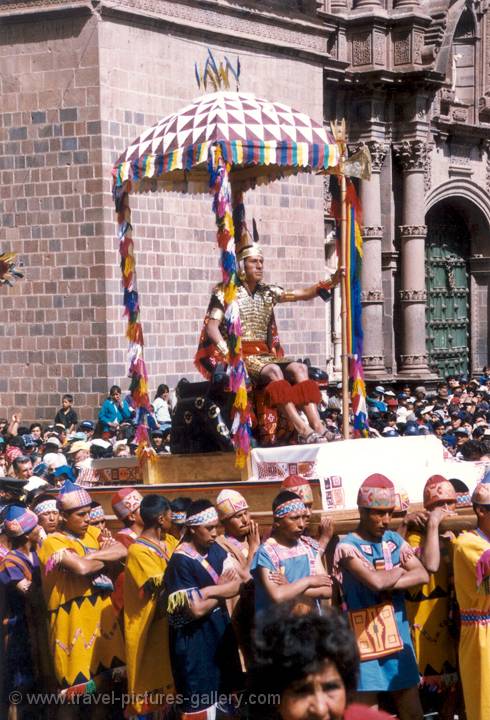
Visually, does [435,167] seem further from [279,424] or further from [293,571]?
[293,571]

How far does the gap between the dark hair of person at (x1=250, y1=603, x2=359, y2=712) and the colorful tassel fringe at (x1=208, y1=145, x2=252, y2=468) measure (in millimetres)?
5099

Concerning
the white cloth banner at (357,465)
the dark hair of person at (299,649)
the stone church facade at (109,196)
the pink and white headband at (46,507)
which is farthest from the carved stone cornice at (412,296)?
the dark hair of person at (299,649)

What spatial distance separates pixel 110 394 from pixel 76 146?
3.12 metres

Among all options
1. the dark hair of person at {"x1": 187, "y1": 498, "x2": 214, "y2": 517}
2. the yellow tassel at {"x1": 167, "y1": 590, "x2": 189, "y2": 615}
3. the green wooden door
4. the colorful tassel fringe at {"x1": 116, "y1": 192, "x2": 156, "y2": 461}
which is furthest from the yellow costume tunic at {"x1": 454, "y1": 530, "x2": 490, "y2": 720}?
the green wooden door

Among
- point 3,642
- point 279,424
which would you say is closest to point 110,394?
point 279,424

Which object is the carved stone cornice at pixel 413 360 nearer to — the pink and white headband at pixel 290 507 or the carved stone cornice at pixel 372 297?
the carved stone cornice at pixel 372 297

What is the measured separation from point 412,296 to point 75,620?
20062mm

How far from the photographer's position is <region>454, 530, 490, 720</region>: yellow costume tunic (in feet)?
22.6

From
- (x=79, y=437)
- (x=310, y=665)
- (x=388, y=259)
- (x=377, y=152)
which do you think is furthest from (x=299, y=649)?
(x=388, y=259)

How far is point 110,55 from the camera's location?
693 inches

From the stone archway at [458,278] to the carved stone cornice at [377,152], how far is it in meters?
2.40

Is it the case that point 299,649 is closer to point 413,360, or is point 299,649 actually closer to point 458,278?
point 413,360

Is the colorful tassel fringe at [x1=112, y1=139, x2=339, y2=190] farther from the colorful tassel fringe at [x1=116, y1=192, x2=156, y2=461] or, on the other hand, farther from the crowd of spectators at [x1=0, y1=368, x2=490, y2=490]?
the crowd of spectators at [x1=0, y1=368, x2=490, y2=490]

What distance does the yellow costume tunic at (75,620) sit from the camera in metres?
7.45
